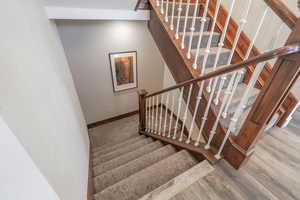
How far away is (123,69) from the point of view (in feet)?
10.1

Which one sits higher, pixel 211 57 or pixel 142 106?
pixel 211 57

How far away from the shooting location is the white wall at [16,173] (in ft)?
1.52

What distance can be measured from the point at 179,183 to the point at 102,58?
103 inches

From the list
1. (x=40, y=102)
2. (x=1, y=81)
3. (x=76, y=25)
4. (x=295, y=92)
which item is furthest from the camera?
(x=76, y=25)

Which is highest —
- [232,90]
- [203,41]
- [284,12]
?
[284,12]

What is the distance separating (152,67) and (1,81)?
315 cm

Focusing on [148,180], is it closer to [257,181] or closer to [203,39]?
[257,181]

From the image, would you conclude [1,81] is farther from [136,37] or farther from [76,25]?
[136,37]

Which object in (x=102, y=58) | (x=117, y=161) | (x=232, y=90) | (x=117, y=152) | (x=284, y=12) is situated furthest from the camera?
(x=102, y=58)

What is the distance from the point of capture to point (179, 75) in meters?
1.61

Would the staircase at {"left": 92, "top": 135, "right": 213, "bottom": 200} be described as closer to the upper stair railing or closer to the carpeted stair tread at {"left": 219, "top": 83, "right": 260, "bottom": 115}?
the upper stair railing

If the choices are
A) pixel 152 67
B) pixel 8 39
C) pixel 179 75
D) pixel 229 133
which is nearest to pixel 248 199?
pixel 229 133

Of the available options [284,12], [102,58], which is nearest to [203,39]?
[284,12]

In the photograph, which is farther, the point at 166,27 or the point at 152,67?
the point at 152,67
